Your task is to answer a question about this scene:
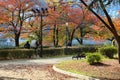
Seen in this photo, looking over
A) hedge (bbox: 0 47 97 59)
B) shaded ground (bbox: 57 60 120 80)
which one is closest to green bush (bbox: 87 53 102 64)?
shaded ground (bbox: 57 60 120 80)

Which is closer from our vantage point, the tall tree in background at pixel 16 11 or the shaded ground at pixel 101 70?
the shaded ground at pixel 101 70

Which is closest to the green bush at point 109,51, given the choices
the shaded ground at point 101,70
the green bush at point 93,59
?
the green bush at point 93,59

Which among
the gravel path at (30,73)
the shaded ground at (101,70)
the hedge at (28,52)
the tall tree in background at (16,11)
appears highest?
the tall tree in background at (16,11)

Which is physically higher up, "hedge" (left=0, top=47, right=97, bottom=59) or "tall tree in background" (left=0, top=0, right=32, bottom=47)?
"tall tree in background" (left=0, top=0, right=32, bottom=47)

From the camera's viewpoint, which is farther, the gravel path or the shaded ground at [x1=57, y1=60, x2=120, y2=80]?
the gravel path

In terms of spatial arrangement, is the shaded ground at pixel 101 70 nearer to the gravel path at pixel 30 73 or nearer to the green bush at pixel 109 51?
the gravel path at pixel 30 73

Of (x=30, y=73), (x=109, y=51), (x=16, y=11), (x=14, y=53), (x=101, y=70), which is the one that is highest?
(x=16, y=11)

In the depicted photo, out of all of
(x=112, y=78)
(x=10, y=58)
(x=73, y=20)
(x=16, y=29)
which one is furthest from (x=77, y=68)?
(x=73, y=20)

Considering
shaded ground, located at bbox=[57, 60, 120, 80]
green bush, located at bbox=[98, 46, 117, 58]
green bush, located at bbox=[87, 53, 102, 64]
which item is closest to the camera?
shaded ground, located at bbox=[57, 60, 120, 80]

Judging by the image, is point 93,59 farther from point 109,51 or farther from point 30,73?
point 109,51

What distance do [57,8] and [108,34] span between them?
40.2 feet

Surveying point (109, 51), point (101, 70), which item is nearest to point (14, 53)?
point (109, 51)

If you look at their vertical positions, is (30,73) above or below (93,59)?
below

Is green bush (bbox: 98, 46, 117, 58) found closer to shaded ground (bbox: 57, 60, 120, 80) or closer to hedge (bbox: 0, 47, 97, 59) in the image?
shaded ground (bbox: 57, 60, 120, 80)
